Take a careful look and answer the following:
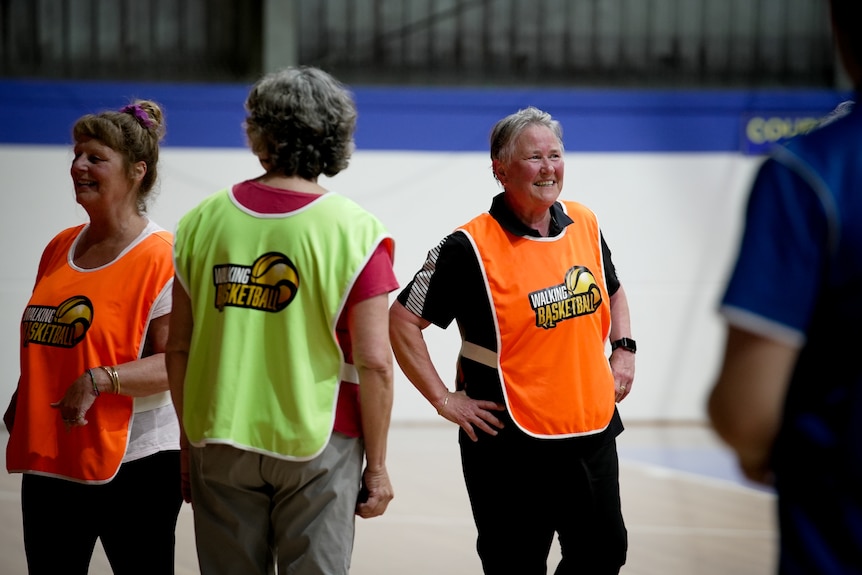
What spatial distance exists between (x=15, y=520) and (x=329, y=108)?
2813 millimetres

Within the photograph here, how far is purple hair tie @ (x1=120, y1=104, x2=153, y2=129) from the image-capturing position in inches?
84.7

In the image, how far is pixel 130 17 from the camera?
6637mm

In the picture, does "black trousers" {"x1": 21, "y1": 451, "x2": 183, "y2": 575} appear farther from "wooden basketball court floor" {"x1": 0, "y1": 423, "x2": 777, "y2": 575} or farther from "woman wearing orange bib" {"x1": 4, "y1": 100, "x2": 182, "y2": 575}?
"wooden basketball court floor" {"x1": 0, "y1": 423, "x2": 777, "y2": 575}

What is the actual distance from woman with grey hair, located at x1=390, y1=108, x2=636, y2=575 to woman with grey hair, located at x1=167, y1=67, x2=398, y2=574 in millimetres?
604

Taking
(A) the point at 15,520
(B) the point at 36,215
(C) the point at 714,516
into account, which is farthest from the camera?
(B) the point at 36,215

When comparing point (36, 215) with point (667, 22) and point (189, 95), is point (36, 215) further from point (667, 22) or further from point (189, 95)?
point (667, 22)

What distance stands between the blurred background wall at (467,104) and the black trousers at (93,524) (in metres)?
4.15

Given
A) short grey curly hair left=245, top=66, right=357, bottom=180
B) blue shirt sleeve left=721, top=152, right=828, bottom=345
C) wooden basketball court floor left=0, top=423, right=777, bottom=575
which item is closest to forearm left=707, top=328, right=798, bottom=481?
blue shirt sleeve left=721, top=152, right=828, bottom=345

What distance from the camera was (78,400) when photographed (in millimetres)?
1960

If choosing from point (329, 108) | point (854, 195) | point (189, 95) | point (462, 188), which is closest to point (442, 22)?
point (462, 188)

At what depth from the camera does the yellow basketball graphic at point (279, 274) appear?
5.41 ft

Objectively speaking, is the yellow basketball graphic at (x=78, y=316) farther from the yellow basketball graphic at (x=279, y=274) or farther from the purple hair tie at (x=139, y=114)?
the yellow basketball graphic at (x=279, y=274)

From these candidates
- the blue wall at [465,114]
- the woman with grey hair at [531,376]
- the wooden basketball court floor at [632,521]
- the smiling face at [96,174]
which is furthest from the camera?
the blue wall at [465,114]

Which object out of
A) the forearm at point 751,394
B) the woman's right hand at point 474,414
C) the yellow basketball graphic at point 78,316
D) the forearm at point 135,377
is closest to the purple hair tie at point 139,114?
the yellow basketball graphic at point 78,316
